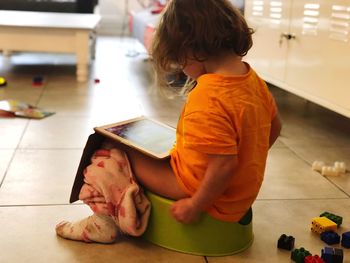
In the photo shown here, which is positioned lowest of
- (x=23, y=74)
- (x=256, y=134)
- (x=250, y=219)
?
(x=23, y=74)

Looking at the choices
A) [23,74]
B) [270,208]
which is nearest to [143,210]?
[270,208]

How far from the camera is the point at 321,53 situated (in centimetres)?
175

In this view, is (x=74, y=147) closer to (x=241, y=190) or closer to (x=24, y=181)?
(x=24, y=181)

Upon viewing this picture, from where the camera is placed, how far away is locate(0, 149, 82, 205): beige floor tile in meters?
1.21

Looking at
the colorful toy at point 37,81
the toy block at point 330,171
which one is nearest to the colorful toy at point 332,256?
the toy block at point 330,171

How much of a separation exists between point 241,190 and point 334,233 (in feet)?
0.82

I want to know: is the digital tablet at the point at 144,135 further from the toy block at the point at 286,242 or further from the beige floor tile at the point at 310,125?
the beige floor tile at the point at 310,125

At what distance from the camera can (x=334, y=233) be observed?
1.07m

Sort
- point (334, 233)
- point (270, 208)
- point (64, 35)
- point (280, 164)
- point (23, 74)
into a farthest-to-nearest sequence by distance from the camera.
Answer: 1. point (23, 74)
2. point (64, 35)
3. point (280, 164)
4. point (270, 208)
5. point (334, 233)

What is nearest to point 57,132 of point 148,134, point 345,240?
point 148,134

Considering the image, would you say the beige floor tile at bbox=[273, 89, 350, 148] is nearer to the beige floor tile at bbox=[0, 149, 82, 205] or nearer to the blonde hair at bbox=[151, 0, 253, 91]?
the beige floor tile at bbox=[0, 149, 82, 205]

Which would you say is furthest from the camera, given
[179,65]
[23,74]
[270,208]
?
[23,74]

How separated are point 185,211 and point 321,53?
102cm

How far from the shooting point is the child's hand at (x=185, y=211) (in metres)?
0.94
